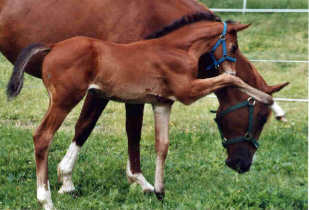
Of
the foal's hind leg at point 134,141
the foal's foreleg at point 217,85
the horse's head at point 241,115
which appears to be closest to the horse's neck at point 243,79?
the horse's head at point 241,115

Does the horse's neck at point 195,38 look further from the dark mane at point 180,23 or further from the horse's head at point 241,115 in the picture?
the horse's head at point 241,115

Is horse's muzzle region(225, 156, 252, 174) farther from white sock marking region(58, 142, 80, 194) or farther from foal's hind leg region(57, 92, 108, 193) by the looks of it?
white sock marking region(58, 142, 80, 194)

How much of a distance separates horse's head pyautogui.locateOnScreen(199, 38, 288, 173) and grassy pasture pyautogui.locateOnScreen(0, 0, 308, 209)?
0.26 meters

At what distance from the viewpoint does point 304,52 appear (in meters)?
11.3

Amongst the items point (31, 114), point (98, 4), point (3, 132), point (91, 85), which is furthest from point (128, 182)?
point (31, 114)

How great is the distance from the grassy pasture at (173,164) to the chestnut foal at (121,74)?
82 cm

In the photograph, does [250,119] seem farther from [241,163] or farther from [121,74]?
[121,74]

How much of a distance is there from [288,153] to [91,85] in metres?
2.74

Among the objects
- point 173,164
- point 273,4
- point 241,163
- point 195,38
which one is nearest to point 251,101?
point 241,163

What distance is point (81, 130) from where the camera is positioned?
4582mm

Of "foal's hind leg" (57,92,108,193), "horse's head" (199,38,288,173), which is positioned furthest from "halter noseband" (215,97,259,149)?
"foal's hind leg" (57,92,108,193)

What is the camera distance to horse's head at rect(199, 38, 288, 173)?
4.14 m

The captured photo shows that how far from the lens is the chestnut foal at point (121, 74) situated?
363 cm

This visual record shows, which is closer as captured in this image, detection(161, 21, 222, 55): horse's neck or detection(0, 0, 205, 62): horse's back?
detection(161, 21, 222, 55): horse's neck
